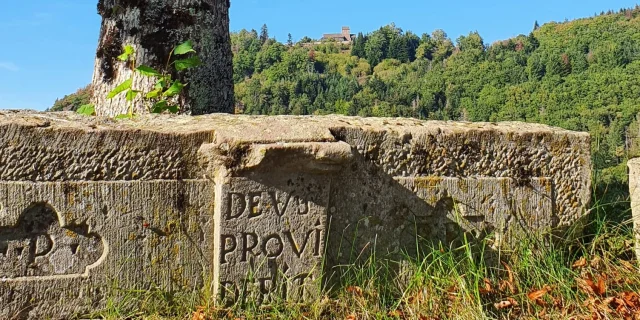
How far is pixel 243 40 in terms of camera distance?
292 feet

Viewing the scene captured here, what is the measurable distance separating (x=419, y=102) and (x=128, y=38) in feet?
166

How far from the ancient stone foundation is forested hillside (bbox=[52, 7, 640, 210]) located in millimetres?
29931

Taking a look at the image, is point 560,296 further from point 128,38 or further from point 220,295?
point 128,38

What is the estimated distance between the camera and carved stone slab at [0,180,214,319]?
2.32m

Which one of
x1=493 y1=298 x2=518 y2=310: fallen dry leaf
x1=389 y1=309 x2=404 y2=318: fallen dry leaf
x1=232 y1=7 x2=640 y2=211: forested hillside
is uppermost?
x1=232 y1=7 x2=640 y2=211: forested hillside

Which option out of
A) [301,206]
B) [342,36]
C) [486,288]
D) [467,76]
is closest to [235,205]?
[301,206]

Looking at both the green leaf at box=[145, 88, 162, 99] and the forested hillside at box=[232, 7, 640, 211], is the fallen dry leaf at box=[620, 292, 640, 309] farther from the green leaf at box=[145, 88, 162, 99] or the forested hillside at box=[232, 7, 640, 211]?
the forested hillside at box=[232, 7, 640, 211]

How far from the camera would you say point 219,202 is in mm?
2457

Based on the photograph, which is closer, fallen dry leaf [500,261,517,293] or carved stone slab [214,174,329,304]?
carved stone slab [214,174,329,304]

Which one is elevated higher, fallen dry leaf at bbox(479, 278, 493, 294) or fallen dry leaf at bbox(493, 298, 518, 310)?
fallen dry leaf at bbox(479, 278, 493, 294)

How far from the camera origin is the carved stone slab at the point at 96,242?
2.32m

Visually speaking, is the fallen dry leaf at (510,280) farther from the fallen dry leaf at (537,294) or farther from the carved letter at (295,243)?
the carved letter at (295,243)

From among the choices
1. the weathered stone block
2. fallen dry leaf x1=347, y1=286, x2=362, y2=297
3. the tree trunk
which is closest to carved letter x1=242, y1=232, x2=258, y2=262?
fallen dry leaf x1=347, y1=286, x2=362, y2=297

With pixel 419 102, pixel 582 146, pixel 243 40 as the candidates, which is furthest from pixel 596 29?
pixel 582 146
